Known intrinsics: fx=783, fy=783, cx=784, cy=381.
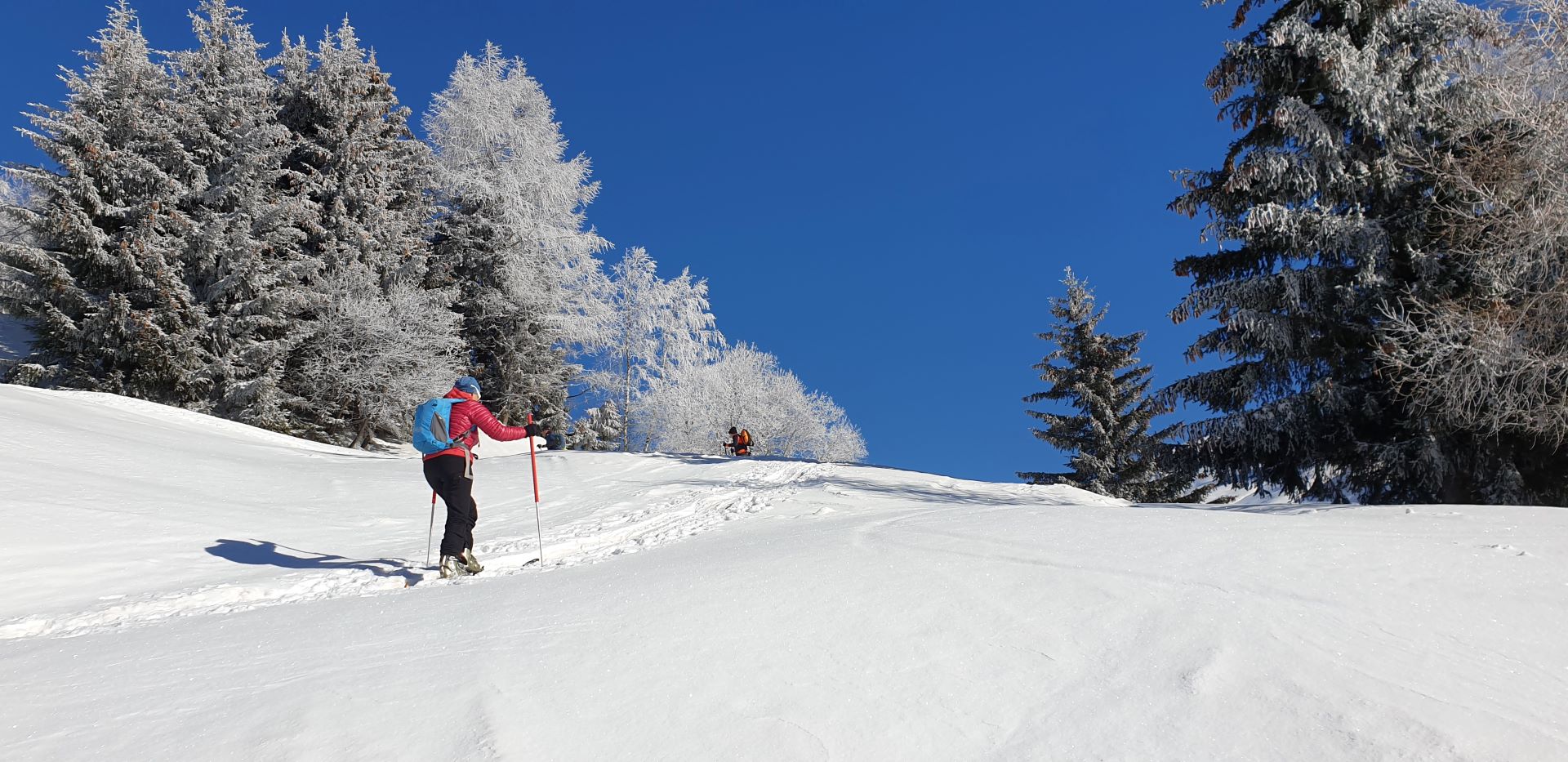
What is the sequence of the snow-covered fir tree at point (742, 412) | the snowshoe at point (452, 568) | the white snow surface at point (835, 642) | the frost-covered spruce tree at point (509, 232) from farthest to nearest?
1. the snow-covered fir tree at point (742, 412)
2. the frost-covered spruce tree at point (509, 232)
3. the snowshoe at point (452, 568)
4. the white snow surface at point (835, 642)

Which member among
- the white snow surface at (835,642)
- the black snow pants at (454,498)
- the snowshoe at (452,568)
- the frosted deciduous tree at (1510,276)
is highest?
the frosted deciduous tree at (1510,276)

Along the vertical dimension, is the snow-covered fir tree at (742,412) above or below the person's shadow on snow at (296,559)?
above

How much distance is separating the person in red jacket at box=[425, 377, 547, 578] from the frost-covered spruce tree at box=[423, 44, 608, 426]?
18526 millimetres

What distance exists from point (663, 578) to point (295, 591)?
318cm

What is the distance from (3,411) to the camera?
11.2m

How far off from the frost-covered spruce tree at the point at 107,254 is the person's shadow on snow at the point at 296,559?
1378 centimetres

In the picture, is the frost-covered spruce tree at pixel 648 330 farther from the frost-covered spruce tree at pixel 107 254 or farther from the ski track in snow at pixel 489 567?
the ski track in snow at pixel 489 567

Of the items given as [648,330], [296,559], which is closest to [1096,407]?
[648,330]

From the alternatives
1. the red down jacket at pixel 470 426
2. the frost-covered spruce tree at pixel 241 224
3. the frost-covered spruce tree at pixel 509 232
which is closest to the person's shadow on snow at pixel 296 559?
the red down jacket at pixel 470 426

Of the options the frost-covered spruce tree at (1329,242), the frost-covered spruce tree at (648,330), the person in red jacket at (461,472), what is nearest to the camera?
the person in red jacket at (461,472)

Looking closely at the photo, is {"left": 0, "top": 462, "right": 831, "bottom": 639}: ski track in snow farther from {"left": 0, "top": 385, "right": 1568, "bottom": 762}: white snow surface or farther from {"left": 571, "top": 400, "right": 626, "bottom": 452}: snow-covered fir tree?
{"left": 571, "top": 400, "right": 626, "bottom": 452}: snow-covered fir tree

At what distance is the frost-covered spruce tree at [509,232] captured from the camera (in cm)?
2520

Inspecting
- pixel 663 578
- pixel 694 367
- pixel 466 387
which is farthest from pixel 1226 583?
pixel 694 367

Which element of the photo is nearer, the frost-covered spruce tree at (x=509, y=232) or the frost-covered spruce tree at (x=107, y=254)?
the frost-covered spruce tree at (x=107, y=254)
